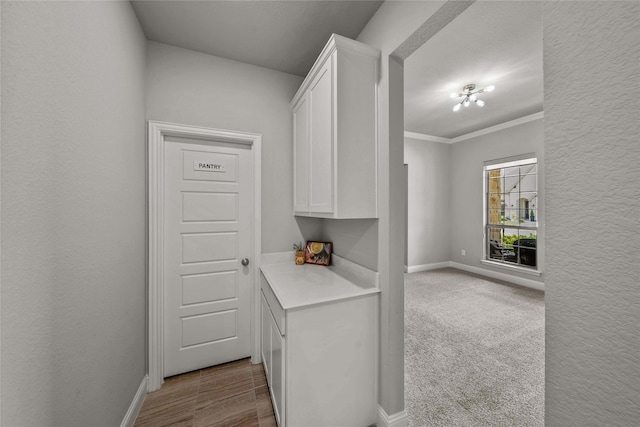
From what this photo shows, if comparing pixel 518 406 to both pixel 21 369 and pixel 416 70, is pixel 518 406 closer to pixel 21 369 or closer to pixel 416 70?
pixel 21 369

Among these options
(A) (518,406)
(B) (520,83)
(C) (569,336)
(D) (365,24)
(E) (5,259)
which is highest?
(B) (520,83)

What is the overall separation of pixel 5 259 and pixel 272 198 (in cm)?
169

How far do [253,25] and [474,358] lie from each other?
3.38 metres

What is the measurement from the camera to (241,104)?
2170 millimetres

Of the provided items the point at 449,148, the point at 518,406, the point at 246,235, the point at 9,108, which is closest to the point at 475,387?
the point at 518,406

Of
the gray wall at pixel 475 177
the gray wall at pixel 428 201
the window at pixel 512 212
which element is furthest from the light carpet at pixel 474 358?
the gray wall at pixel 428 201

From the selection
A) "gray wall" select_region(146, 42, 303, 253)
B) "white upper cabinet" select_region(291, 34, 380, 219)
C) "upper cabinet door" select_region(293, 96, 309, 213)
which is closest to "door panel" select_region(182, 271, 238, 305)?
"gray wall" select_region(146, 42, 303, 253)

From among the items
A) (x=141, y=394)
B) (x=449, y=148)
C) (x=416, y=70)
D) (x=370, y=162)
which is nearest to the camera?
(x=370, y=162)

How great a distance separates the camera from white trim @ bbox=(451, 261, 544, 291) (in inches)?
151

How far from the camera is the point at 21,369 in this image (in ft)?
2.35

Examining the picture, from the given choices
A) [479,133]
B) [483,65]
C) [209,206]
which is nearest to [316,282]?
[209,206]

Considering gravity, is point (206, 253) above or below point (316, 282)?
above

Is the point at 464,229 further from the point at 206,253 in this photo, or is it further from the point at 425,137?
the point at 206,253

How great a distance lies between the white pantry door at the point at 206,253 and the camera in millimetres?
1980
